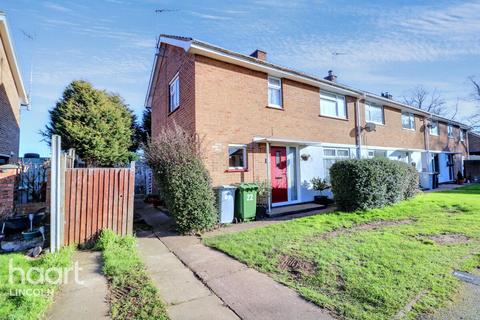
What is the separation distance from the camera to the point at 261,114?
1051cm

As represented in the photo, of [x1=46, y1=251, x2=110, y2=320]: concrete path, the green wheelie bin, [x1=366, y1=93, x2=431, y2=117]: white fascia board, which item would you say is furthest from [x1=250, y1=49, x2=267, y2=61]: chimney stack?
[x1=46, y1=251, x2=110, y2=320]: concrete path

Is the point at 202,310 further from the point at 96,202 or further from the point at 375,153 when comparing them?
the point at 375,153

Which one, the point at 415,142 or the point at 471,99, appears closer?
the point at 415,142

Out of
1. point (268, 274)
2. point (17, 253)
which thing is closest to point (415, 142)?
point (268, 274)

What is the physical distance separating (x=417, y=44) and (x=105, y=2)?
12.5 m

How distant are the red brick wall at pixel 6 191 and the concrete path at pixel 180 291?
4.10 metres

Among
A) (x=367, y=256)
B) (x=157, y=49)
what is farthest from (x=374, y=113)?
(x=367, y=256)

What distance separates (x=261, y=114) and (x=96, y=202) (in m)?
6.68

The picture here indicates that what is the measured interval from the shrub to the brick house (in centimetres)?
937

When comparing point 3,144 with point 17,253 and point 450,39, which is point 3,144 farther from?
point 450,39

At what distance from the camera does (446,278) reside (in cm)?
392

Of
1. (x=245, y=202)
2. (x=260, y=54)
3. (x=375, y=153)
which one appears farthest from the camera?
(x=375, y=153)

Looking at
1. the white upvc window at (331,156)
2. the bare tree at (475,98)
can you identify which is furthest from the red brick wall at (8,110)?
the bare tree at (475,98)

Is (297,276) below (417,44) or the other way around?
below
